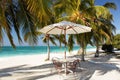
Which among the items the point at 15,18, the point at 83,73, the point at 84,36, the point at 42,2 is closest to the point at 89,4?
the point at 84,36

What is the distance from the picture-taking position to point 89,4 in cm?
1589

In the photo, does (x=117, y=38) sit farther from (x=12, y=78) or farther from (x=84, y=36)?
(x=12, y=78)

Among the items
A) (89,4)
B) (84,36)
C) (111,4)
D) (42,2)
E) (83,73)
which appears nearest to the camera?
(42,2)

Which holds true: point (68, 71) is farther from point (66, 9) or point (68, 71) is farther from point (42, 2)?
point (66, 9)

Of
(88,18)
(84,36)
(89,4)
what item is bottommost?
(84,36)

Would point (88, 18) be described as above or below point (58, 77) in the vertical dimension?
above

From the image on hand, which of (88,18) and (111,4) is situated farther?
(111,4)

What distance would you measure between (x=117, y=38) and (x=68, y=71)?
16518 mm

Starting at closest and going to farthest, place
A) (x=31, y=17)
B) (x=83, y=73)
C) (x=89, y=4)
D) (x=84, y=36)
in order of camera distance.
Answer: (x=31, y=17), (x=83, y=73), (x=84, y=36), (x=89, y=4)

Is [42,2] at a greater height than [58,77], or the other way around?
[42,2]

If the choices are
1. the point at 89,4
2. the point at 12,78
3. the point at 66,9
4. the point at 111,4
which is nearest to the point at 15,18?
the point at 12,78

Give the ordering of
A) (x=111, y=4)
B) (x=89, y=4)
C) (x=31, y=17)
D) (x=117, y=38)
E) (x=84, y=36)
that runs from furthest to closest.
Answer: (x=117, y=38)
(x=111, y=4)
(x=89, y=4)
(x=84, y=36)
(x=31, y=17)

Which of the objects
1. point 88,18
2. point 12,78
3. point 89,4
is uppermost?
point 89,4

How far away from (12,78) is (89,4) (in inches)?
338
